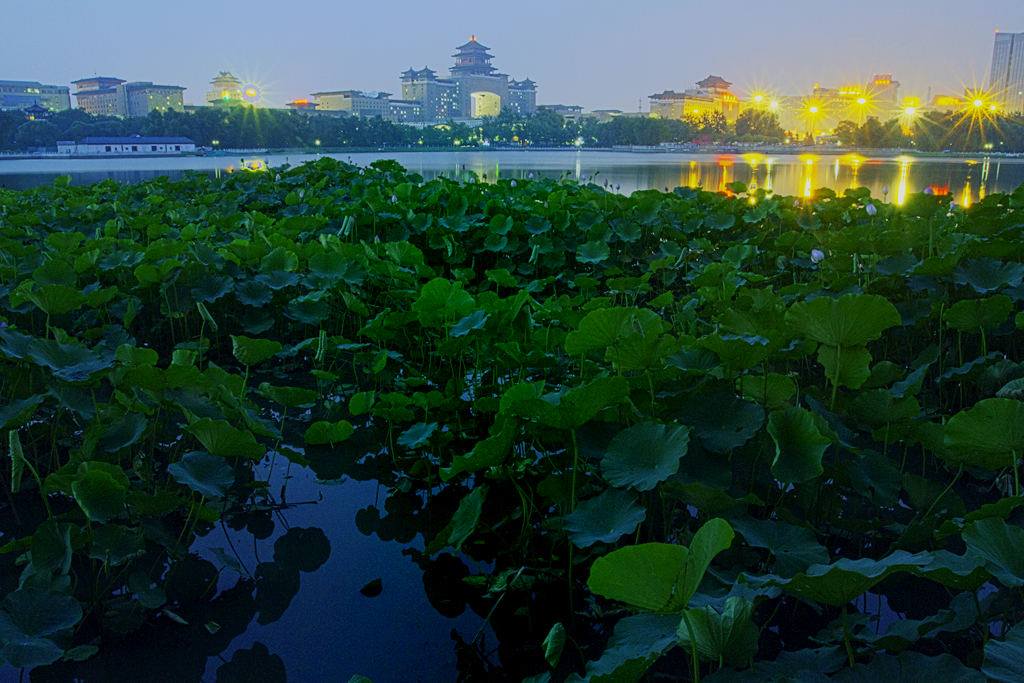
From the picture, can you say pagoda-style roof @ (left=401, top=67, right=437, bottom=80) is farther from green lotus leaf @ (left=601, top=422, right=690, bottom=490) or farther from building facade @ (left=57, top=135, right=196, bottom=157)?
green lotus leaf @ (left=601, top=422, right=690, bottom=490)

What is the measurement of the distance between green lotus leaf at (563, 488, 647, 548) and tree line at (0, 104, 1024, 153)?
3739 centimetres

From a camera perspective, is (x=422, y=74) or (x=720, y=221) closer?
(x=720, y=221)

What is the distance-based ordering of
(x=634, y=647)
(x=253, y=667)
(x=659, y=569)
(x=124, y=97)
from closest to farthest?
(x=659, y=569)
(x=634, y=647)
(x=253, y=667)
(x=124, y=97)

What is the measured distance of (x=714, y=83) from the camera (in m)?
104

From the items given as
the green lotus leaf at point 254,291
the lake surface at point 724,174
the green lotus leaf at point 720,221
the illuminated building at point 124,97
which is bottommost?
the green lotus leaf at point 254,291

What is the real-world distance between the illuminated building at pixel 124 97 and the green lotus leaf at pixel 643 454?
3719 inches

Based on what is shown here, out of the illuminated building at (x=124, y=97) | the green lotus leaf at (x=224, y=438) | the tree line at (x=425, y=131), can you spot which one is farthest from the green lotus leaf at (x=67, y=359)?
the illuminated building at (x=124, y=97)

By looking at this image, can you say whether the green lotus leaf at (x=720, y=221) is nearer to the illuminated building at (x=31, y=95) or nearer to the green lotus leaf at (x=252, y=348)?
the green lotus leaf at (x=252, y=348)

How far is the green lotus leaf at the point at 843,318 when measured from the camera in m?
1.03

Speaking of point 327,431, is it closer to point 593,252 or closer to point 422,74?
point 593,252

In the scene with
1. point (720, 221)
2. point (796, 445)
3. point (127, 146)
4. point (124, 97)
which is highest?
point (124, 97)

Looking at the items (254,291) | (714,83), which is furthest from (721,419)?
(714,83)

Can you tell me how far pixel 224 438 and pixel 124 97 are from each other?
329ft

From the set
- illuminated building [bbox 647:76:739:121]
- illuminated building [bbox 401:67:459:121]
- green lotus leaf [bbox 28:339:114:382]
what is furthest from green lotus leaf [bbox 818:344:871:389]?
illuminated building [bbox 401:67:459:121]
